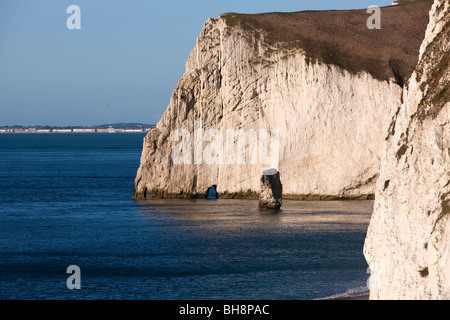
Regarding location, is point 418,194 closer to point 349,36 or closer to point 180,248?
point 180,248

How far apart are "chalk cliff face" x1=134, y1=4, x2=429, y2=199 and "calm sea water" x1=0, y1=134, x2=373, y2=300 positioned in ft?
9.02

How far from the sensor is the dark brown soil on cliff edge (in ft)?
233

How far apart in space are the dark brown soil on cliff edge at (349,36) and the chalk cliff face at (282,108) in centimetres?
12

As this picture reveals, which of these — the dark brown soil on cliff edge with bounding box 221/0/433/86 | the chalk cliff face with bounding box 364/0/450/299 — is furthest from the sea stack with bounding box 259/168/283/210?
the chalk cliff face with bounding box 364/0/450/299

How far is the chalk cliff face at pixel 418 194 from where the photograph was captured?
1959 cm

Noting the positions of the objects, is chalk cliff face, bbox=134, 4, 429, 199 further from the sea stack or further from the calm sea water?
the sea stack

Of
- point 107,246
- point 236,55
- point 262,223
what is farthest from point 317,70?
point 107,246

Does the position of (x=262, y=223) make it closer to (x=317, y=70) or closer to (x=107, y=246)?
(x=107, y=246)

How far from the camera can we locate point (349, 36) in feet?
242

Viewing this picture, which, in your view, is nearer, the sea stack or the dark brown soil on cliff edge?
the sea stack

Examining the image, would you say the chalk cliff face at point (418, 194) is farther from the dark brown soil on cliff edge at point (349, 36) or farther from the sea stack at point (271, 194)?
the dark brown soil on cliff edge at point (349, 36)

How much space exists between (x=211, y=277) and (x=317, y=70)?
36.5 metres

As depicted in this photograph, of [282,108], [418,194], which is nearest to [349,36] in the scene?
[282,108]

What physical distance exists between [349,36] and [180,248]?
34.8 m
